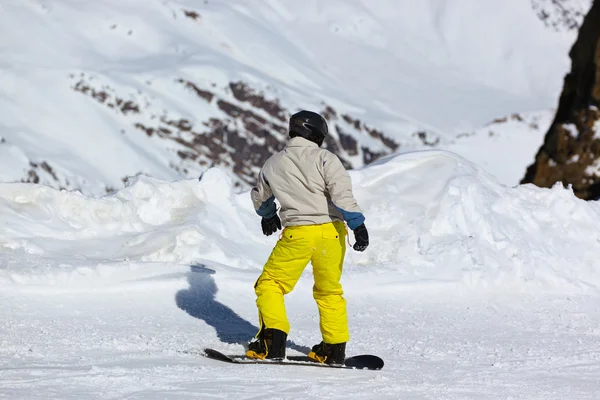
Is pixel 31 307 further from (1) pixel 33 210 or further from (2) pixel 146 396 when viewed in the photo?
(2) pixel 146 396

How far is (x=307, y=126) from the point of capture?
5.99 metres

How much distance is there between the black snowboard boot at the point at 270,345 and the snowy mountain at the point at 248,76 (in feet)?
323

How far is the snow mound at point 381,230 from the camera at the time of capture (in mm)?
8828

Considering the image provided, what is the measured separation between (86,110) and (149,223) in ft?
379

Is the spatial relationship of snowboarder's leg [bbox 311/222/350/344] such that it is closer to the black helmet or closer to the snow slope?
the snow slope

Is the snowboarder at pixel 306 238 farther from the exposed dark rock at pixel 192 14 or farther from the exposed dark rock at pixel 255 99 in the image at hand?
the exposed dark rock at pixel 192 14

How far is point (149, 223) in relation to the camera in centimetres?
951

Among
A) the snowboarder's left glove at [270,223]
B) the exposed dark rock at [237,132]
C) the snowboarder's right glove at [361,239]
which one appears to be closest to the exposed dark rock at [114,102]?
the exposed dark rock at [237,132]

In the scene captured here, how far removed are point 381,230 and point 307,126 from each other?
393 cm

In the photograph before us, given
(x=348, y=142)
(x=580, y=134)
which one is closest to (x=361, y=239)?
(x=580, y=134)

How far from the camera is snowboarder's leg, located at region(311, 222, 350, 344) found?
5.91 meters

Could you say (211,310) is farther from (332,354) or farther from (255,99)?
(255,99)

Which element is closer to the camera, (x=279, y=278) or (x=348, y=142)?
(x=279, y=278)

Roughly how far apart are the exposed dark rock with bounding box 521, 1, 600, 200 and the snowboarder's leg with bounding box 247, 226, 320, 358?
30.9ft
